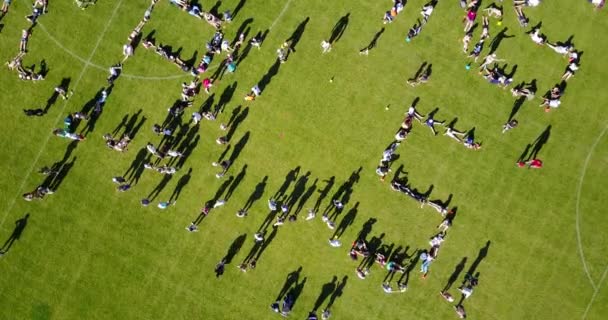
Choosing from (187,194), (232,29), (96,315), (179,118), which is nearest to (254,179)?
(187,194)

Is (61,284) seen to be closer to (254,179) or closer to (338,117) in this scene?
(254,179)

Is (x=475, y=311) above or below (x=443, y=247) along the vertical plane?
below

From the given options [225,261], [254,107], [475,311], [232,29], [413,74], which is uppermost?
[413,74]

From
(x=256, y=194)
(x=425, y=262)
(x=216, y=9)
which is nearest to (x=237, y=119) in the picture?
(x=256, y=194)

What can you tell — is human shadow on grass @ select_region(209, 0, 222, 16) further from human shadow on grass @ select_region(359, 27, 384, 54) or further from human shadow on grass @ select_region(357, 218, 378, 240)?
human shadow on grass @ select_region(357, 218, 378, 240)

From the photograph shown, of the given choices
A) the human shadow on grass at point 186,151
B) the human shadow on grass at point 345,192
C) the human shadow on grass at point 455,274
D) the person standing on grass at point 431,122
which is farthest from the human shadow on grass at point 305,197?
the human shadow on grass at point 455,274

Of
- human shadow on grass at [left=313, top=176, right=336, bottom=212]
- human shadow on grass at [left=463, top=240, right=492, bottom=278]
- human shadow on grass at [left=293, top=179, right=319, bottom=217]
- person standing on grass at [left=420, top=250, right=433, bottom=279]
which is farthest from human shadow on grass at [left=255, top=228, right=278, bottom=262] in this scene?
human shadow on grass at [left=463, top=240, right=492, bottom=278]

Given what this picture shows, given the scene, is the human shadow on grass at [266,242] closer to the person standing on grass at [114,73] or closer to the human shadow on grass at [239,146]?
the human shadow on grass at [239,146]
